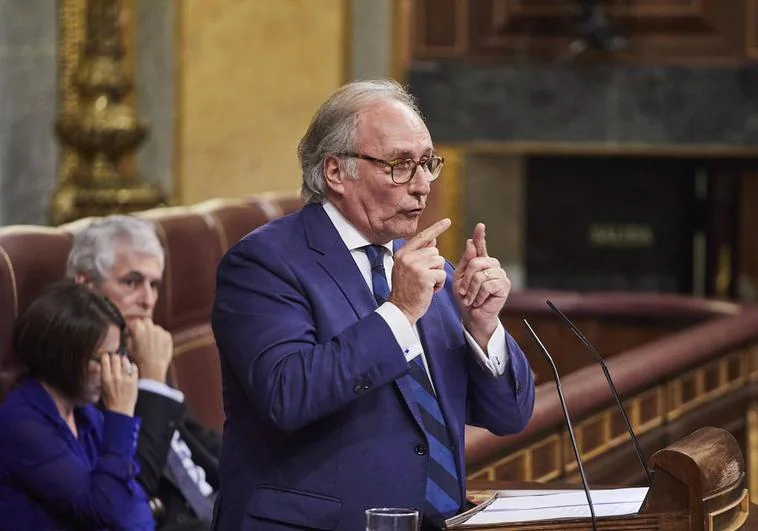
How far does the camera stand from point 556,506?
81.7 inches

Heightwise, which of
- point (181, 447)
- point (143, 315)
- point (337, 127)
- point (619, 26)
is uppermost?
point (619, 26)

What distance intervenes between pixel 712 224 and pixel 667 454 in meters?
5.16

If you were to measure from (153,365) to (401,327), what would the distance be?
1389mm

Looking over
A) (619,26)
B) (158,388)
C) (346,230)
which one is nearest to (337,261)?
(346,230)

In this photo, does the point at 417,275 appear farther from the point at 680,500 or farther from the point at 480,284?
the point at 680,500

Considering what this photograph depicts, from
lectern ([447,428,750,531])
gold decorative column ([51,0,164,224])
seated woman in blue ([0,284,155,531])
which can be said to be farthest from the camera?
gold decorative column ([51,0,164,224])

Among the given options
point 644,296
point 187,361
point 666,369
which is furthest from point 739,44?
point 187,361

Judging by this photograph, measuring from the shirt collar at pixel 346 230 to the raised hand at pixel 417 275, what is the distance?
0.15m

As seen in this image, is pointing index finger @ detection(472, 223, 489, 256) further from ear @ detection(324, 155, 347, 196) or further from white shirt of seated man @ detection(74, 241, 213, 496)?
white shirt of seated man @ detection(74, 241, 213, 496)

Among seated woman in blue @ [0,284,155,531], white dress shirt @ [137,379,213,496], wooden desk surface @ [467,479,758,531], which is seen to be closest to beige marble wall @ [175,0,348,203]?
white dress shirt @ [137,379,213,496]

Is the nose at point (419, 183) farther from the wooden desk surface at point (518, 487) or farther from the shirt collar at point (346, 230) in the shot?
the wooden desk surface at point (518, 487)

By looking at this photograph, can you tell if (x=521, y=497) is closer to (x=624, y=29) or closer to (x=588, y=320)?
(x=588, y=320)

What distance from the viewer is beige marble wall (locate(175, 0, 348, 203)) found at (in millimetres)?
6855

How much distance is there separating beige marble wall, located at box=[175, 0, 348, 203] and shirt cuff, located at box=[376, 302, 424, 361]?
4811 millimetres
